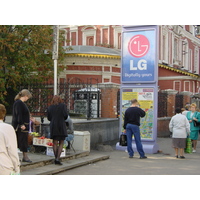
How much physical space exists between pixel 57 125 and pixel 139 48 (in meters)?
4.99

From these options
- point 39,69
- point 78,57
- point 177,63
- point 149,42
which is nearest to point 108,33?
point 177,63

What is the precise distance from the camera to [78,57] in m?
26.0

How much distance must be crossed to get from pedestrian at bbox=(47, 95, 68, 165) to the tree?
1021cm

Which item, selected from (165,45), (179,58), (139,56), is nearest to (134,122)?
(139,56)

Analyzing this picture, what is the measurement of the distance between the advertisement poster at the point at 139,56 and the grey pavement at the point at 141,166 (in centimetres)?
279

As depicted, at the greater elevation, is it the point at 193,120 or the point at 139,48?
the point at 139,48

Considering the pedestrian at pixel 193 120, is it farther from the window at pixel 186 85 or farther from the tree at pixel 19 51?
the window at pixel 186 85

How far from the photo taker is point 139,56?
12.1 metres

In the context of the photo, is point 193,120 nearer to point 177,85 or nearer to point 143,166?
point 143,166

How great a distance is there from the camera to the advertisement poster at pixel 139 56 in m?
11.9

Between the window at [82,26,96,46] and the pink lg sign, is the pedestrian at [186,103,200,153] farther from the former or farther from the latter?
the window at [82,26,96,46]

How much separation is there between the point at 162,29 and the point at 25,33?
62.2 feet

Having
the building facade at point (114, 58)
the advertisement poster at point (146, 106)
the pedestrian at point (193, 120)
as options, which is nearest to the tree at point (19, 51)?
the building facade at point (114, 58)

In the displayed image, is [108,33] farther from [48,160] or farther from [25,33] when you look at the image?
[48,160]
